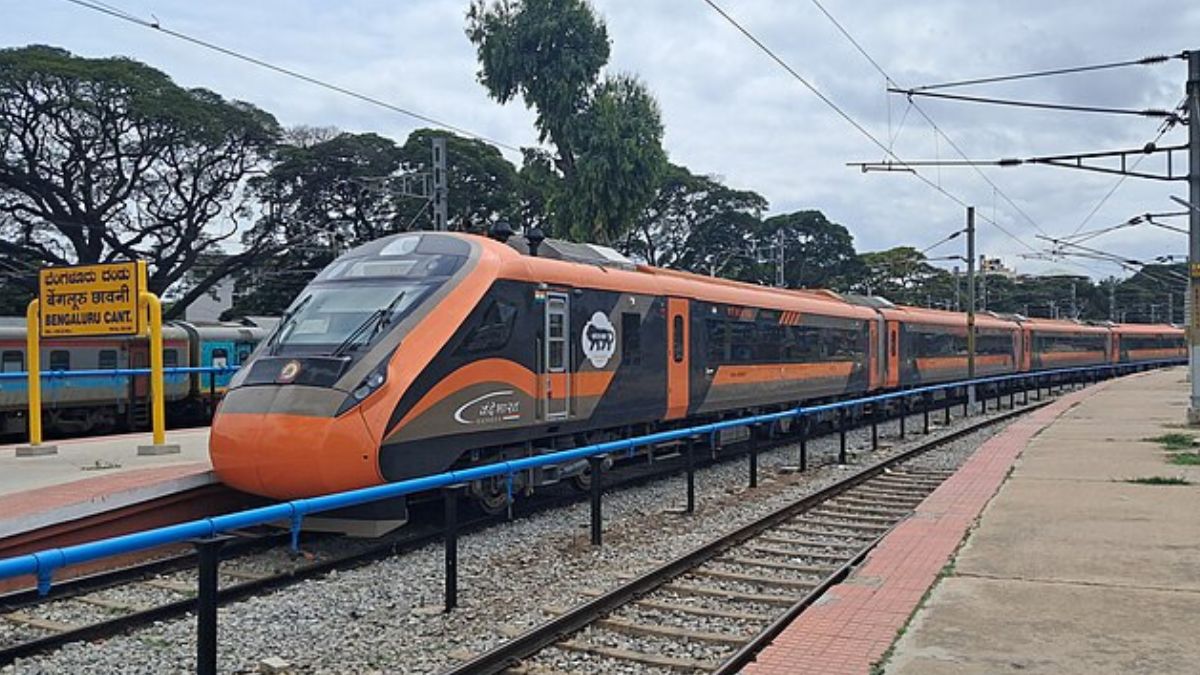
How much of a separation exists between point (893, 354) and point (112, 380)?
18.6m

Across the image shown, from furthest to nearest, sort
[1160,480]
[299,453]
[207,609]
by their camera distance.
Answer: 1. [1160,480]
2. [299,453]
3. [207,609]

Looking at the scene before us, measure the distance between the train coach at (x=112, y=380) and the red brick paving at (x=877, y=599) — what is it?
1389cm

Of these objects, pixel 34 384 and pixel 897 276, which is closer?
pixel 34 384

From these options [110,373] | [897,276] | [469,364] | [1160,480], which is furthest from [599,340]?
[897,276]

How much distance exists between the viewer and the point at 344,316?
33.1 ft

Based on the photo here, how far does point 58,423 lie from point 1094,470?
19268 mm

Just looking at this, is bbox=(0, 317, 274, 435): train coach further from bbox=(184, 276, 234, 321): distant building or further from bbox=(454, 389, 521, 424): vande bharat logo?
bbox=(184, 276, 234, 321): distant building

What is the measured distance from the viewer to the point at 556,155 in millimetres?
37250

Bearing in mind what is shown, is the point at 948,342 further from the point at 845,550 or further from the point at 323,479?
the point at 323,479

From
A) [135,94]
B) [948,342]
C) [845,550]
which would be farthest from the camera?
[135,94]

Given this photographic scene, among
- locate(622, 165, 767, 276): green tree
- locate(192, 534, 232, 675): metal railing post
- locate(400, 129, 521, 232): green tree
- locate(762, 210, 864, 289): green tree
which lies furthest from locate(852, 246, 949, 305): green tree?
locate(192, 534, 232, 675): metal railing post

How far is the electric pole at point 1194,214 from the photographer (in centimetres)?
2044

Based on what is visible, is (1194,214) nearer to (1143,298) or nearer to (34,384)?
(34,384)

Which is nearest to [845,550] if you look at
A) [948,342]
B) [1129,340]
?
[948,342]
